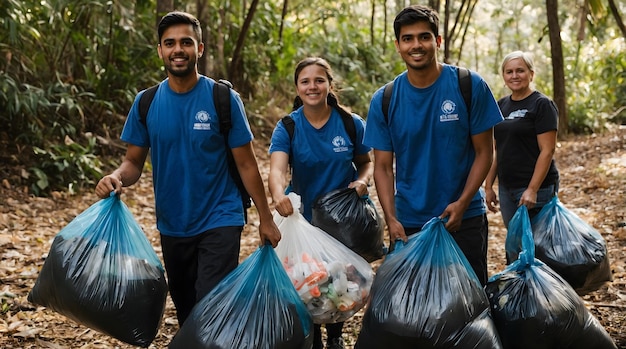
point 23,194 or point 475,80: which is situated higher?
point 475,80

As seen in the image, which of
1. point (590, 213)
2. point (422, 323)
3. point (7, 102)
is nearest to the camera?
point (422, 323)

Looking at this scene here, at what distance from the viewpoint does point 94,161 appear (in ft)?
24.6

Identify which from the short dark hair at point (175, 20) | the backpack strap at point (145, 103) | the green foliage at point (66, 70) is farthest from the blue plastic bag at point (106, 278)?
the green foliage at point (66, 70)

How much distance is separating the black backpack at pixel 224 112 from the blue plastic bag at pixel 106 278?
464 millimetres

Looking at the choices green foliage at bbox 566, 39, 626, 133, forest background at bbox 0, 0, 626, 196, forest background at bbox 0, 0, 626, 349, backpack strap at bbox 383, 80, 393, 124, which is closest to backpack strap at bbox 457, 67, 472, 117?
backpack strap at bbox 383, 80, 393, 124

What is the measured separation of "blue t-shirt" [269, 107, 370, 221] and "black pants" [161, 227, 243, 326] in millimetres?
629

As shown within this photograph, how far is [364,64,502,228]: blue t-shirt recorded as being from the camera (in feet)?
9.62

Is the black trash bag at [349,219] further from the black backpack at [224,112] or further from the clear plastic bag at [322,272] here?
the black backpack at [224,112]

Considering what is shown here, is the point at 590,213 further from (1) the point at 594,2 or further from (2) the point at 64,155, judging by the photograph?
(2) the point at 64,155

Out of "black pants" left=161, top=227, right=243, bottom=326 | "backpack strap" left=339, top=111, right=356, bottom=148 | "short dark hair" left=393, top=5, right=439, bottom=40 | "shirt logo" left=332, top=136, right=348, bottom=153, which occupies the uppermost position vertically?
"short dark hair" left=393, top=5, right=439, bottom=40

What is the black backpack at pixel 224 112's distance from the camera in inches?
116

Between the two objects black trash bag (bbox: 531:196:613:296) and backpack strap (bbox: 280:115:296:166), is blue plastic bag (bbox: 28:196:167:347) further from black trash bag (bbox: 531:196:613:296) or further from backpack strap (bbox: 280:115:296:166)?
black trash bag (bbox: 531:196:613:296)

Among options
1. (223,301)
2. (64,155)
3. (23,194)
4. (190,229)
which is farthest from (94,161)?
(223,301)

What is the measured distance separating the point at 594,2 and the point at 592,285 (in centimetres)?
512
